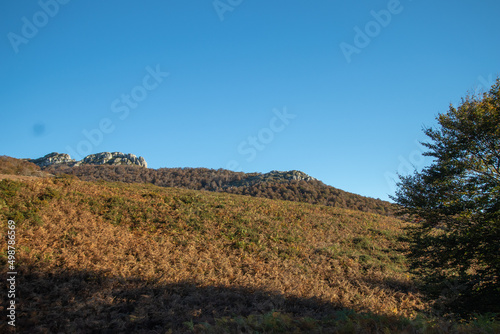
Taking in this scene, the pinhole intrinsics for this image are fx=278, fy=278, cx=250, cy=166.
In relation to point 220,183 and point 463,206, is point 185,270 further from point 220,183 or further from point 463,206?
Result: point 220,183

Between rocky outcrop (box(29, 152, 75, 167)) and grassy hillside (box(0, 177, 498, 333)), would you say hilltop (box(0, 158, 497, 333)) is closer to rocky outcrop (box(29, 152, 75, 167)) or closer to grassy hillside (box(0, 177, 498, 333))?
grassy hillside (box(0, 177, 498, 333))

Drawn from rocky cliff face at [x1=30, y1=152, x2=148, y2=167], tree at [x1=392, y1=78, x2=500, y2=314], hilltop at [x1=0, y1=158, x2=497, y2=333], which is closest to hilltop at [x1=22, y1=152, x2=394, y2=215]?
rocky cliff face at [x1=30, y1=152, x2=148, y2=167]

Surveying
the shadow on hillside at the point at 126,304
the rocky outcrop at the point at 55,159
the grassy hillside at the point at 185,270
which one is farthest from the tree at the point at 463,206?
the rocky outcrop at the point at 55,159

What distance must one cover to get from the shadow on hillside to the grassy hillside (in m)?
0.04

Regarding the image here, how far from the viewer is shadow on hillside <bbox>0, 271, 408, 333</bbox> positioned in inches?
343

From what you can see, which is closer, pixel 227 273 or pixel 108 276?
pixel 108 276

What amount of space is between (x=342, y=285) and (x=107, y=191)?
700 inches

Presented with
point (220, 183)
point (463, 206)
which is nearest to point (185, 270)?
point (463, 206)

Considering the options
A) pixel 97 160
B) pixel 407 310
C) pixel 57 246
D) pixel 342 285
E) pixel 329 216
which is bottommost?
pixel 407 310

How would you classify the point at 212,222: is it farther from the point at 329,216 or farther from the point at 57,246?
the point at 329,216

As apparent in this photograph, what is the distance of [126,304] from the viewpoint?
10.1m

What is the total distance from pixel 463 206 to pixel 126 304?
45.2 feet

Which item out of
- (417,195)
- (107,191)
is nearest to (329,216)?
(417,195)

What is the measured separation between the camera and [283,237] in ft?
69.2
